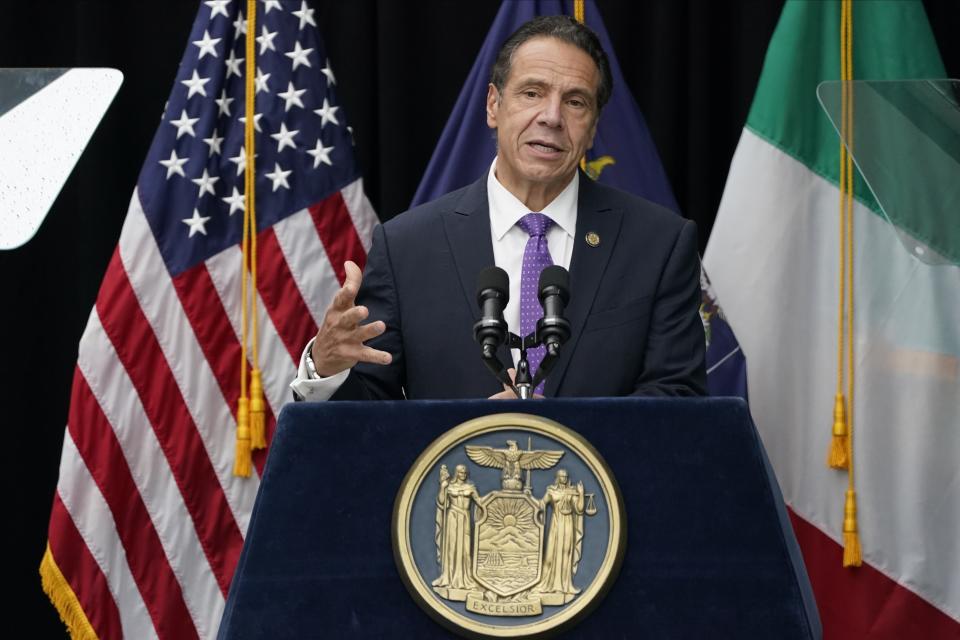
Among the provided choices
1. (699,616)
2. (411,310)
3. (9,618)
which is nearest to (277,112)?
(411,310)

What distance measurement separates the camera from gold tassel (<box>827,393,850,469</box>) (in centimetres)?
334

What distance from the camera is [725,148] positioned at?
13.2 ft

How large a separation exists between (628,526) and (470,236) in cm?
107

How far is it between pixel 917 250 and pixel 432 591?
3.74 ft

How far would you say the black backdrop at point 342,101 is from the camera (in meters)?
3.85

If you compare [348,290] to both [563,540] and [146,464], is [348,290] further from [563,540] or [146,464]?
[146,464]

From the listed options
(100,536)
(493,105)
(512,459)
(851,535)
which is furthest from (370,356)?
(851,535)

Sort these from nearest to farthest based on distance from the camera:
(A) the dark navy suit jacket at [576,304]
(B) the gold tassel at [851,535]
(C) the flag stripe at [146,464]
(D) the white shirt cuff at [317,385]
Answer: (D) the white shirt cuff at [317,385] → (A) the dark navy suit jacket at [576,304] → (B) the gold tassel at [851,535] → (C) the flag stripe at [146,464]

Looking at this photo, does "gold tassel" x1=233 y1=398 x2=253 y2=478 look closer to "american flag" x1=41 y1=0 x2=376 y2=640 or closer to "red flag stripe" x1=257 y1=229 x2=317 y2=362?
"american flag" x1=41 y1=0 x2=376 y2=640

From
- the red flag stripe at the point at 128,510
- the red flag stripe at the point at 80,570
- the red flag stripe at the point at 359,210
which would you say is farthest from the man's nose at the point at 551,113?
the red flag stripe at the point at 80,570

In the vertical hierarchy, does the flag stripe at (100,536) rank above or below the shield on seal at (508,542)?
below

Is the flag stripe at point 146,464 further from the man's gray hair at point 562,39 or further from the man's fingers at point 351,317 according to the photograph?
the man's fingers at point 351,317

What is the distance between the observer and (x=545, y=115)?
266cm

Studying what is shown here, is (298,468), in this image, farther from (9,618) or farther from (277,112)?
(9,618)
